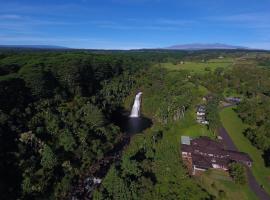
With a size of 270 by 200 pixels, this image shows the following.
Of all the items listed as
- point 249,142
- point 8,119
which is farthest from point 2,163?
point 249,142

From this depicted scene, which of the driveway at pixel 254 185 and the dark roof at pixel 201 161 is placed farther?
the dark roof at pixel 201 161

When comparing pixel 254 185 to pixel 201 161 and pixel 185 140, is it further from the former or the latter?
pixel 185 140

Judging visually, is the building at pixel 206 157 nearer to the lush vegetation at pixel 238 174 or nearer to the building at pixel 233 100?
the lush vegetation at pixel 238 174

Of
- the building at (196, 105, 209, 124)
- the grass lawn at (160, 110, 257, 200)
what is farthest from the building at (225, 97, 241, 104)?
the grass lawn at (160, 110, 257, 200)

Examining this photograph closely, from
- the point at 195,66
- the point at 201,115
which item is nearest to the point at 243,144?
the point at 201,115

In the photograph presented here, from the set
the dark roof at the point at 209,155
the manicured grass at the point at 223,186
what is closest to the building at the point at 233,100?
the dark roof at the point at 209,155

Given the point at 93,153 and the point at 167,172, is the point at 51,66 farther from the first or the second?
the point at 167,172

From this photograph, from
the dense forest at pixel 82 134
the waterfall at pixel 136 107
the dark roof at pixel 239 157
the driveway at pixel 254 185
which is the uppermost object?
the dense forest at pixel 82 134
